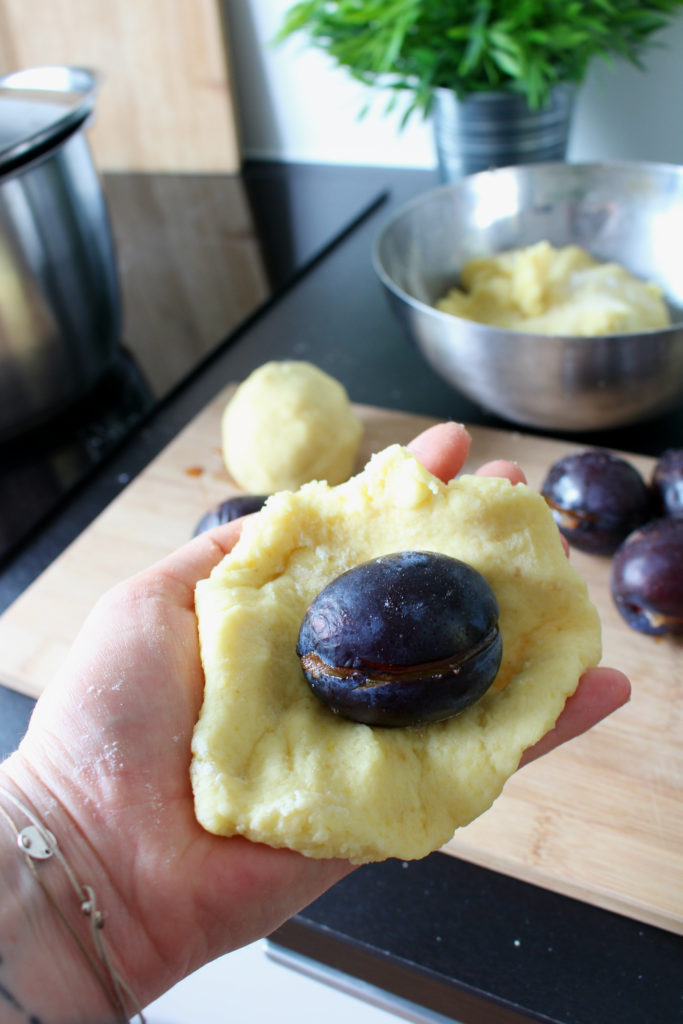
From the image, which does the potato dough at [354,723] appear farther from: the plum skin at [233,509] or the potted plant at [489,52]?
the potted plant at [489,52]


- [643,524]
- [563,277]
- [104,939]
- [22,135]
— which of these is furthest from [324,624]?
[22,135]

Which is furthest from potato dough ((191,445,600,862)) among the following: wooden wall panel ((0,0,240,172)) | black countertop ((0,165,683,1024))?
wooden wall panel ((0,0,240,172))

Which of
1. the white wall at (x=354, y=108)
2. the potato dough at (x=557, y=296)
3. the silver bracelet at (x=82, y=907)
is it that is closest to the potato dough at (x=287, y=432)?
the potato dough at (x=557, y=296)

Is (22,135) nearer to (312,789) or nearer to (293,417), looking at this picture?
(293,417)

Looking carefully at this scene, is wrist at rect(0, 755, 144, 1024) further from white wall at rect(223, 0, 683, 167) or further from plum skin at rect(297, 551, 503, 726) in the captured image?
white wall at rect(223, 0, 683, 167)

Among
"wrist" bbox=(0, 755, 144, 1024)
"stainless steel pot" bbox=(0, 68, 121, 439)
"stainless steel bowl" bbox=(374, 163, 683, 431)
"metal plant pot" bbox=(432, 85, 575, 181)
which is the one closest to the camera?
"wrist" bbox=(0, 755, 144, 1024)
